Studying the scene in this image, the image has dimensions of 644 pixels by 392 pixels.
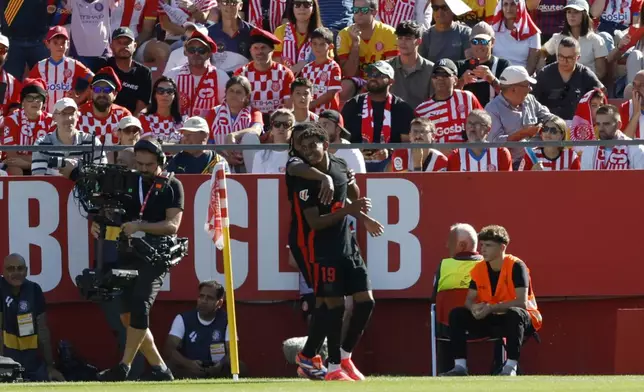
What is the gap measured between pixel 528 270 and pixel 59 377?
13.9 feet

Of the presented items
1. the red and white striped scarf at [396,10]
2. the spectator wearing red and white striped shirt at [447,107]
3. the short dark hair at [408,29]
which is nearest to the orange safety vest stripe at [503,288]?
the spectator wearing red and white striped shirt at [447,107]

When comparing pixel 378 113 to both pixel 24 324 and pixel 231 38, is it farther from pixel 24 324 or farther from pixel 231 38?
pixel 24 324

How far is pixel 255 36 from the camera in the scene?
1555 centimetres

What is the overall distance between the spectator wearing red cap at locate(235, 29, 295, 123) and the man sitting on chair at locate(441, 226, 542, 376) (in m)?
3.61

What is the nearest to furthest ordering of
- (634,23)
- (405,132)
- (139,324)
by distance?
(139,324), (405,132), (634,23)

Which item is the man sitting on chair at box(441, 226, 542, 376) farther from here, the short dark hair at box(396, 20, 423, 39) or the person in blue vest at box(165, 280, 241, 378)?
the short dark hair at box(396, 20, 423, 39)

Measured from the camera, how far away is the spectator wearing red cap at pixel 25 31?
17.0m

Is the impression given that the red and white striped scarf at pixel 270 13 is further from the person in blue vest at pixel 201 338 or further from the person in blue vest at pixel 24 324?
the person in blue vest at pixel 24 324

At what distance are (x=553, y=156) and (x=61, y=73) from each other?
5.51 meters

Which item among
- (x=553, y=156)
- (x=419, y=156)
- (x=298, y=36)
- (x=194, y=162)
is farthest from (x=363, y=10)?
(x=194, y=162)

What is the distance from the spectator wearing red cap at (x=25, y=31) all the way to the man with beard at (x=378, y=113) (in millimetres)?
4312

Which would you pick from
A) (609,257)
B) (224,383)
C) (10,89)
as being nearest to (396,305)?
(609,257)

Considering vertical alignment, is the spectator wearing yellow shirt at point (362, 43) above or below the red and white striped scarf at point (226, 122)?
above

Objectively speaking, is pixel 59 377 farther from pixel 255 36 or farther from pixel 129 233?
pixel 255 36
